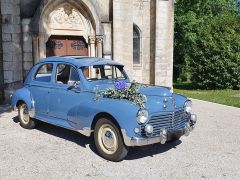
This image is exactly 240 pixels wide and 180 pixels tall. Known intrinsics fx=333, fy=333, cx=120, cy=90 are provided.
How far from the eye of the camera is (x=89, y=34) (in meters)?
14.1

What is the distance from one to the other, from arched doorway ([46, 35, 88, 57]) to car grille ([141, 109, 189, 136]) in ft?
27.9

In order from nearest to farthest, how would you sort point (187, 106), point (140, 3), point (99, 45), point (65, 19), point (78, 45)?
point (187, 106) → point (65, 19) → point (99, 45) → point (78, 45) → point (140, 3)

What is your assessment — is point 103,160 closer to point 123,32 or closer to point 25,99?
point 25,99

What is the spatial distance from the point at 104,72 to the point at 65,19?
696 centimetres

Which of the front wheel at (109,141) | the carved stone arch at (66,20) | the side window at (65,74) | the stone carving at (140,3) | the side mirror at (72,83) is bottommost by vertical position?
the front wheel at (109,141)

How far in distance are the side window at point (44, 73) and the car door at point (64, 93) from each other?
0.36 m

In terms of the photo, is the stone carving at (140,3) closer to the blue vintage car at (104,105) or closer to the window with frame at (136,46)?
the window with frame at (136,46)

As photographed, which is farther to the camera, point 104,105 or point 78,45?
point 78,45

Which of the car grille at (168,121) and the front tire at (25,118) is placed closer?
the car grille at (168,121)

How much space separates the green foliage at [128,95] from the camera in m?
5.70

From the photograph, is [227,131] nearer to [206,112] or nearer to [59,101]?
[206,112]

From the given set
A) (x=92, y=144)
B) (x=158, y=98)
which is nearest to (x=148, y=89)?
(x=158, y=98)

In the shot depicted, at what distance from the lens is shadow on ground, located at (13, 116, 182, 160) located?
6.28 m

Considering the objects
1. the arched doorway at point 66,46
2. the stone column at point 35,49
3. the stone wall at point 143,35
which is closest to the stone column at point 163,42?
the stone wall at point 143,35
